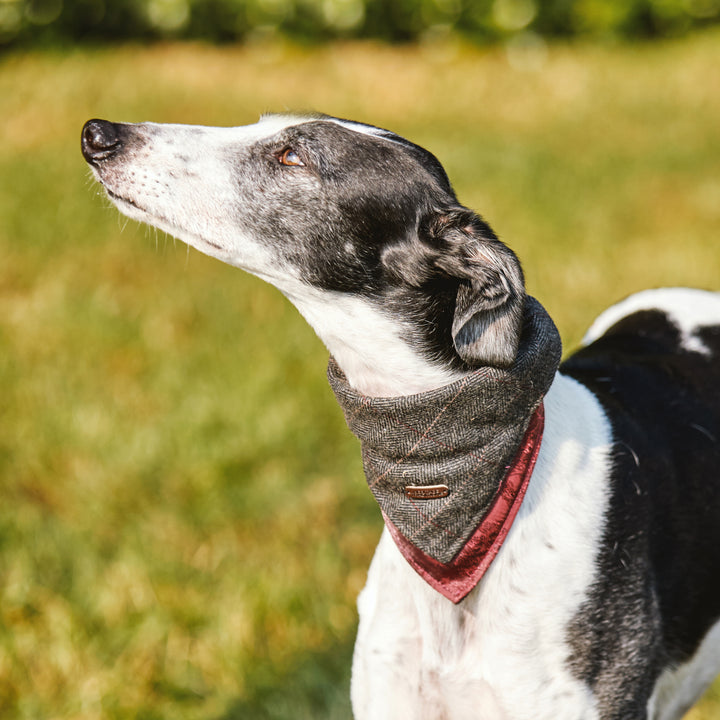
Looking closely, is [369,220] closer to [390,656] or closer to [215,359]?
[390,656]

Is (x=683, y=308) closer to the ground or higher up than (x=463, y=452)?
closer to the ground

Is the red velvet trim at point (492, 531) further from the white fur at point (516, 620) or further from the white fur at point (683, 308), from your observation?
the white fur at point (683, 308)

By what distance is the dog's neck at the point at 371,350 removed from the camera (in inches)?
102

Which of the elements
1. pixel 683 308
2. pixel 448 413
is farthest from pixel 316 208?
pixel 683 308

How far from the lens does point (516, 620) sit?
2457 millimetres

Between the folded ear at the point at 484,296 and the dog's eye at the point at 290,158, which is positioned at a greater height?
the dog's eye at the point at 290,158

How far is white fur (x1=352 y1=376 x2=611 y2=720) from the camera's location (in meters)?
2.46

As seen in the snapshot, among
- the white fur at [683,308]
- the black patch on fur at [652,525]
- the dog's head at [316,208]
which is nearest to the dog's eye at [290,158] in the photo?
the dog's head at [316,208]

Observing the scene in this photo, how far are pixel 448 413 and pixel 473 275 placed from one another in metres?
0.35

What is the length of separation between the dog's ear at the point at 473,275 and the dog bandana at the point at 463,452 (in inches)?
3.1

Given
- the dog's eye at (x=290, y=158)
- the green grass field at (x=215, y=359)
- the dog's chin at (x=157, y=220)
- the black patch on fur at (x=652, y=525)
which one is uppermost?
the dog's eye at (x=290, y=158)

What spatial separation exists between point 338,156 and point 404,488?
3.05ft

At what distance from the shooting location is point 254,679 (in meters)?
3.67

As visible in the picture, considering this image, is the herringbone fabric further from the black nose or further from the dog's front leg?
the black nose
